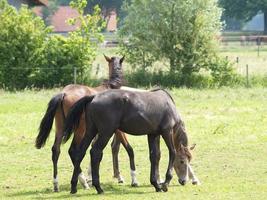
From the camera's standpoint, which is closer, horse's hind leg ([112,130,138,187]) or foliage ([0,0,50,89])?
horse's hind leg ([112,130,138,187])

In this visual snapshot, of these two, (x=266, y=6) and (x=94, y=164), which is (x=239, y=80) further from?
(x=266, y=6)

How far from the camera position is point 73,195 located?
11.5 m

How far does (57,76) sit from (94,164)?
20.7 meters

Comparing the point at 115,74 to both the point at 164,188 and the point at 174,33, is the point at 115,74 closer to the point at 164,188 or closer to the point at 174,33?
the point at 164,188

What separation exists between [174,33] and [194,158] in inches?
778

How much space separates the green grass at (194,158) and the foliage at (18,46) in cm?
466

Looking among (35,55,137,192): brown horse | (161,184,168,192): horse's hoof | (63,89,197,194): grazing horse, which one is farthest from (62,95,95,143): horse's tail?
(161,184,168,192): horse's hoof

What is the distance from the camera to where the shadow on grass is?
1141 cm

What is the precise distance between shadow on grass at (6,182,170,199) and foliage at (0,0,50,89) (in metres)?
19.7

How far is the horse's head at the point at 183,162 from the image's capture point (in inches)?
489

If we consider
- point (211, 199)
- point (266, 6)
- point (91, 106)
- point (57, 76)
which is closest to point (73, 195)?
point (91, 106)

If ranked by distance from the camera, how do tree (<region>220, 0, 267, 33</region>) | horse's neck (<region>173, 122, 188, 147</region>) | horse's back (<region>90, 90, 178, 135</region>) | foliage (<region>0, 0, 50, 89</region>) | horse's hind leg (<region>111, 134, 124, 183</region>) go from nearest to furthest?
horse's back (<region>90, 90, 178, 135</region>) < horse's neck (<region>173, 122, 188, 147</region>) < horse's hind leg (<region>111, 134, 124, 183</region>) < foliage (<region>0, 0, 50, 89</region>) < tree (<region>220, 0, 267, 33</region>)

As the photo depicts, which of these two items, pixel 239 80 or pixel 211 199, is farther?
pixel 239 80

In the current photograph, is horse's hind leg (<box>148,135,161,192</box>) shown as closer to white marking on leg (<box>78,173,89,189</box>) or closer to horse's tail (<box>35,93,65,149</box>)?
white marking on leg (<box>78,173,89,189</box>)
